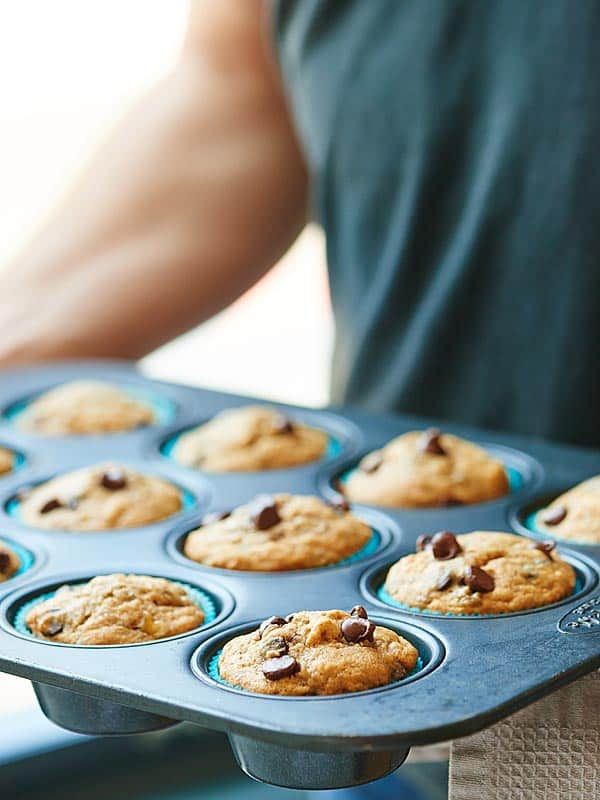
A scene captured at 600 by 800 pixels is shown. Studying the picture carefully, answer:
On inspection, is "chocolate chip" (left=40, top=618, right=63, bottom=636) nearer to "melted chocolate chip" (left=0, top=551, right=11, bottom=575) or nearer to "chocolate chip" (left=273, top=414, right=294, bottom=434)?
"melted chocolate chip" (left=0, top=551, right=11, bottom=575)

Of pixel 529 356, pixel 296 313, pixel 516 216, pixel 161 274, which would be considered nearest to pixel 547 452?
pixel 529 356

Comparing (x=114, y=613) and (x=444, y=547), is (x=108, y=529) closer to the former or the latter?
(x=114, y=613)

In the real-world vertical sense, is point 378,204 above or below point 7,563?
above

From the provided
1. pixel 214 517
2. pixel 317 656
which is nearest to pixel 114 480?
pixel 214 517

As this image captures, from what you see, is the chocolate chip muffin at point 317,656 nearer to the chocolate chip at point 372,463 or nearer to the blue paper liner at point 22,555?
the blue paper liner at point 22,555

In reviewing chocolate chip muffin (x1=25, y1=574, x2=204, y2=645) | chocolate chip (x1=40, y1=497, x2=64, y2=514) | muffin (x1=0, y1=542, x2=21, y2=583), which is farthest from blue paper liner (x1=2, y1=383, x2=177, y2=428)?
chocolate chip muffin (x1=25, y1=574, x2=204, y2=645)

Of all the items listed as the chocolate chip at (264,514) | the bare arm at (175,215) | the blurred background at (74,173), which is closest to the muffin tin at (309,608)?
the chocolate chip at (264,514)

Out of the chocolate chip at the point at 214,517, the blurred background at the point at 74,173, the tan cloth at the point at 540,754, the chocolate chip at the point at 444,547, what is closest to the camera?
the tan cloth at the point at 540,754
